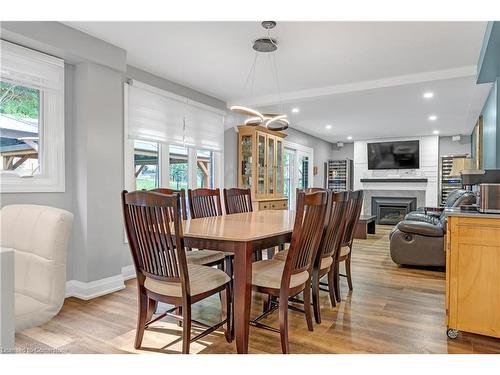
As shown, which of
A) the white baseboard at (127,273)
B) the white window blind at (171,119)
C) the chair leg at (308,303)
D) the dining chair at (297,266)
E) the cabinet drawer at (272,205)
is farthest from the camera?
the cabinet drawer at (272,205)

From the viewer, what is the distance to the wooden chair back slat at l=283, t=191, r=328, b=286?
205 cm

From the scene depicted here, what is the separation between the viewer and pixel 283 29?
2.99 metres

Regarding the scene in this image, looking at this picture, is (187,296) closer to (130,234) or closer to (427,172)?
(130,234)

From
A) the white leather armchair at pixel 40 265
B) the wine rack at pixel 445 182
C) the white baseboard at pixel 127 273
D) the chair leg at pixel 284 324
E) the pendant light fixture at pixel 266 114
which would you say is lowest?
the white baseboard at pixel 127 273

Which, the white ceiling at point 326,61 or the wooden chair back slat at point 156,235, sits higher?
the white ceiling at point 326,61

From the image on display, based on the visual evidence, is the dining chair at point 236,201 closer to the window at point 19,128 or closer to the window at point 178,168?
the window at point 178,168

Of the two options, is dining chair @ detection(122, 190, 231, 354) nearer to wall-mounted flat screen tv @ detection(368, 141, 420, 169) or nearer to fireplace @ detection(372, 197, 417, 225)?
fireplace @ detection(372, 197, 417, 225)

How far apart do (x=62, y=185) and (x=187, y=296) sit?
203cm

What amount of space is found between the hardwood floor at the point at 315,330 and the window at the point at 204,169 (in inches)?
83.4

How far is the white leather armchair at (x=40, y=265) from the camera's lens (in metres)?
1.50

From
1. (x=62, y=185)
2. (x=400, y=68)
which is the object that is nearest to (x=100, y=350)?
(x=62, y=185)

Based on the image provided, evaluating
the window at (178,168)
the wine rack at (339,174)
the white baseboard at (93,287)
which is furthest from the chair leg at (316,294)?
the wine rack at (339,174)

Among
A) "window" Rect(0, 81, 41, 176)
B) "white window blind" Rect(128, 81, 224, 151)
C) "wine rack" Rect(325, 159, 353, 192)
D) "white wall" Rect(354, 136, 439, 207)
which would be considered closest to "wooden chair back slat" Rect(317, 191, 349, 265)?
"white window blind" Rect(128, 81, 224, 151)

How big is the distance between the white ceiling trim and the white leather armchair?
4.02 meters
